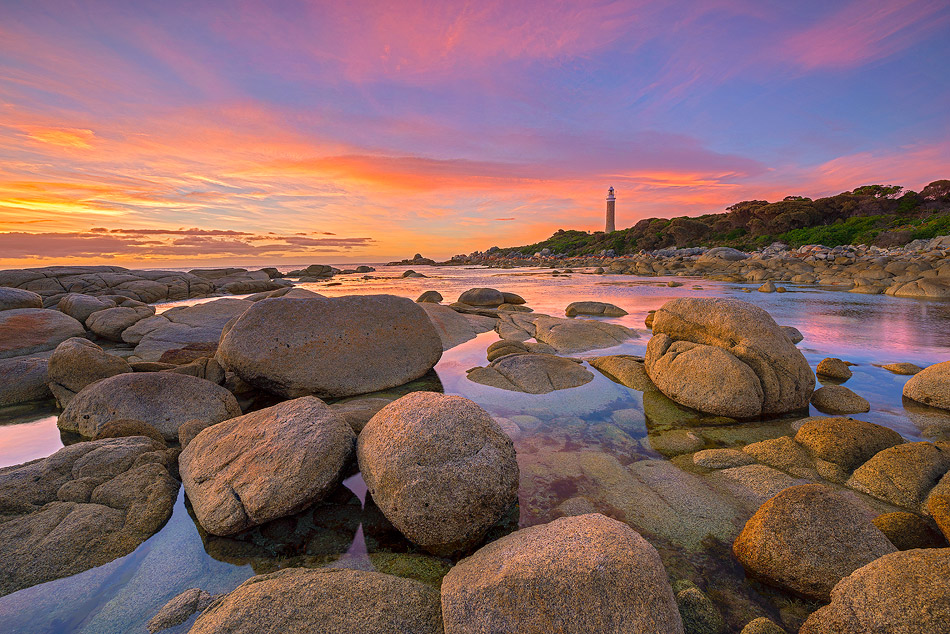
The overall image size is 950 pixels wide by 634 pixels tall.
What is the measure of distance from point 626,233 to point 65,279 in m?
71.8

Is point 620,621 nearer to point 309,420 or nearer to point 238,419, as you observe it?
point 309,420

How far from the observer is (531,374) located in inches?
262

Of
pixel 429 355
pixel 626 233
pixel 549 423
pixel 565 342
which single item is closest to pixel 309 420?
pixel 549 423

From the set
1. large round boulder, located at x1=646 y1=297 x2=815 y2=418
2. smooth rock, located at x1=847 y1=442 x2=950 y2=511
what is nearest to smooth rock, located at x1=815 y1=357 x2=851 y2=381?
large round boulder, located at x1=646 y1=297 x2=815 y2=418

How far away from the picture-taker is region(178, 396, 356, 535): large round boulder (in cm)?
308

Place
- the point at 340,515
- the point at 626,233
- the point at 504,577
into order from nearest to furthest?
the point at 504,577 → the point at 340,515 → the point at 626,233

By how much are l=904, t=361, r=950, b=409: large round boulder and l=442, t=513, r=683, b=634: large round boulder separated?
6.12 m

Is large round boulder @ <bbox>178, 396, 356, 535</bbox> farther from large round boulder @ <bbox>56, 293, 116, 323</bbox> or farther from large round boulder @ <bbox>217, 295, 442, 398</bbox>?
large round boulder @ <bbox>56, 293, 116, 323</bbox>

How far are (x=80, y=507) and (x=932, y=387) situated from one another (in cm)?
970

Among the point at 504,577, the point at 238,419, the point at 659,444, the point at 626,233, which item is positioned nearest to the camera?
the point at 504,577

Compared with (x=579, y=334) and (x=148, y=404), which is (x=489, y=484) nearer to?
(x=148, y=404)

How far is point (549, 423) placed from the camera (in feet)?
16.9

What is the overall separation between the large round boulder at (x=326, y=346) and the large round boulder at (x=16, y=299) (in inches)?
374

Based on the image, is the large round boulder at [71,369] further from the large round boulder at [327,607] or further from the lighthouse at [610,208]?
the lighthouse at [610,208]
